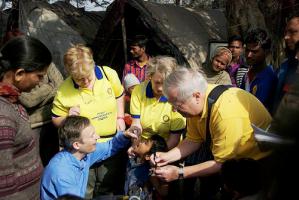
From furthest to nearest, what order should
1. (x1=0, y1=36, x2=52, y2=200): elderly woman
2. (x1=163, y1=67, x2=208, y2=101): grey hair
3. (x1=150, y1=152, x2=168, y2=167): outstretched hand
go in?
(x1=150, y1=152, x2=168, y2=167): outstretched hand < (x1=163, y1=67, x2=208, y2=101): grey hair < (x1=0, y1=36, x2=52, y2=200): elderly woman

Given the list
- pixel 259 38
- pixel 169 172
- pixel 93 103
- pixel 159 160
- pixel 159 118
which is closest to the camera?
pixel 169 172

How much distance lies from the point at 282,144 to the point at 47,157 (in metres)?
4.14

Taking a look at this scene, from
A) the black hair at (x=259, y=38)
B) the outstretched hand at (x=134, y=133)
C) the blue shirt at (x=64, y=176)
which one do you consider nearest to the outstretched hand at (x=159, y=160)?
the outstretched hand at (x=134, y=133)

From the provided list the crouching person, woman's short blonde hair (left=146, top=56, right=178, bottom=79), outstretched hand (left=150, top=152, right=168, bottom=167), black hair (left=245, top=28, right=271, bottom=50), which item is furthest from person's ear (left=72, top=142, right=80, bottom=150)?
black hair (left=245, top=28, right=271, bottom=50)

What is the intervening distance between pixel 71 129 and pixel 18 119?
1244 mm

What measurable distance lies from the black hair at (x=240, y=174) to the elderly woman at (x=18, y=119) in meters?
1.21

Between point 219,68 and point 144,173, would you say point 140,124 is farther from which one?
point 219,68

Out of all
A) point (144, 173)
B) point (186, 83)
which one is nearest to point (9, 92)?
point (186, 83)

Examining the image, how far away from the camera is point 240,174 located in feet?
8.32

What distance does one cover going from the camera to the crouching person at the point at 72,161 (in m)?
3.24

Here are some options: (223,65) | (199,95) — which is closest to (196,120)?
(199,95)

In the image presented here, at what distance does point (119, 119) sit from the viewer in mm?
4047

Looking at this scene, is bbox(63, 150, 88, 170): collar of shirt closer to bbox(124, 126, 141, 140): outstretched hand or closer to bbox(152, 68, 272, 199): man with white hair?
bbox(124, 126, 141, 140): outstretched hand

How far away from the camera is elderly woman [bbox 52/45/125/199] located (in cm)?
372
